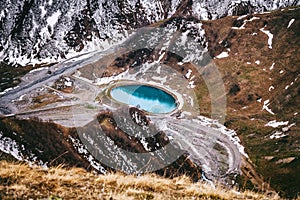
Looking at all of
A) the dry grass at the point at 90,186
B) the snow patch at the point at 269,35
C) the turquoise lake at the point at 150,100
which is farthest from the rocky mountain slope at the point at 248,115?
the dry grass at the point at 90,186

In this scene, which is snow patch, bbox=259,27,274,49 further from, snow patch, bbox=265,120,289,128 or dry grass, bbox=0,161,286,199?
dry grass, bbox=0,161,286,199

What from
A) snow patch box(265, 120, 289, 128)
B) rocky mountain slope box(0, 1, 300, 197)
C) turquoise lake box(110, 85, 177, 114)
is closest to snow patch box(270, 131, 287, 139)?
rocky mountain slope box(0, 1, 300, 197)

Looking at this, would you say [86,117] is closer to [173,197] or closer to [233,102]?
[233,102]

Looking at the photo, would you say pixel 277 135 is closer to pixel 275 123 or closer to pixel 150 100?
pixel 275 123

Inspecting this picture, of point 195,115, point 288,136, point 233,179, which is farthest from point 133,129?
point 288,136

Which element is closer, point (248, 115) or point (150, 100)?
point (248, 115)

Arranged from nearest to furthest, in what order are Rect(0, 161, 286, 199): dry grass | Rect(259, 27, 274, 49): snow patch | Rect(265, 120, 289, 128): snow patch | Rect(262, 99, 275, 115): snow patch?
Rect(0, 161, 286, 199): dry grass, Rect(265, 120, 289, 128): snow patch, Rect(262, 99, 275, 115): snow patch, Rect(259, 27, 274, 49): snow patch

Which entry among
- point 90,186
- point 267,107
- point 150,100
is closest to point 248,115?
point 267,107

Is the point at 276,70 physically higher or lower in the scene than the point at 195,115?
higher
